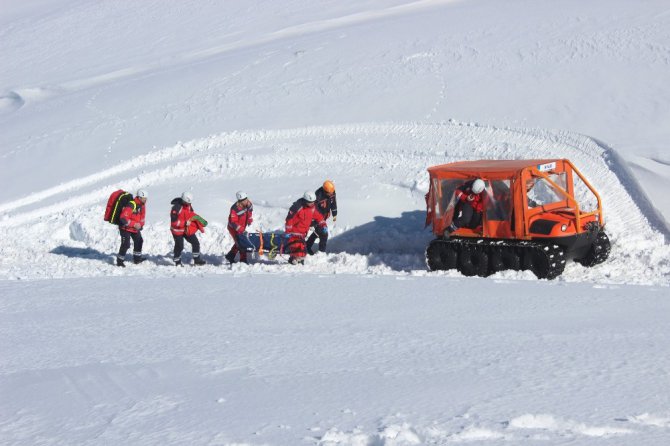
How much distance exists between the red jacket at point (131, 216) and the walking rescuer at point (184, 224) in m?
0.53

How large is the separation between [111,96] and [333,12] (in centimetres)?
783

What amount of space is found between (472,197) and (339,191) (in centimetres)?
378

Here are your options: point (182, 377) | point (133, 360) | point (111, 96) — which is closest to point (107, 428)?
point (182, 377)

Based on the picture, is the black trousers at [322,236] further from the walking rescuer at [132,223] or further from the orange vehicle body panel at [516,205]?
the walking rescuer at [132,223]

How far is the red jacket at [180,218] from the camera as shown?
13.2 m

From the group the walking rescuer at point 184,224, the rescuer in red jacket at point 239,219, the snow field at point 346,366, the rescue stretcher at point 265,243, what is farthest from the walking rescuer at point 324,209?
the snow field at point 346,366

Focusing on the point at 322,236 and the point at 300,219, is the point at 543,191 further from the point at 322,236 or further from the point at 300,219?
the point at 300,219

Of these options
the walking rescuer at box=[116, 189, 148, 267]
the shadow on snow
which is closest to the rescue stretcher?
the shadow on snow

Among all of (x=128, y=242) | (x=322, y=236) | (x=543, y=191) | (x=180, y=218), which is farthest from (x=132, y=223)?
(x=543, y=191)

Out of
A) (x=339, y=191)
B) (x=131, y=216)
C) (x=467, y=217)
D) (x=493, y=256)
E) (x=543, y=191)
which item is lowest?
(x=493, y=256)

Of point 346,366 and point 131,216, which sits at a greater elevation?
Answer: point 131,216

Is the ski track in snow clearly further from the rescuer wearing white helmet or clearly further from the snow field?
the snow field

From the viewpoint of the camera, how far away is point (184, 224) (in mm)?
13289

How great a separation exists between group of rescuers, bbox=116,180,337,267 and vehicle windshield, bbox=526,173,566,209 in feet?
9.46
